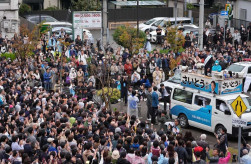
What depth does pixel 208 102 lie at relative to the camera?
21781 millimetres

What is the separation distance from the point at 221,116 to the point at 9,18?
73.7 feet

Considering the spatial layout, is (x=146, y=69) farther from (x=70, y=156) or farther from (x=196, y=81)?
(x=70, y=156)

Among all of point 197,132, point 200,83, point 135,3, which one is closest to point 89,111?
point 200,83

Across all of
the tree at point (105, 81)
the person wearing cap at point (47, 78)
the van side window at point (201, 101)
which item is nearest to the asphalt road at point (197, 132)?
the tree at point (105, 81)

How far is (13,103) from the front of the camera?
21094mm

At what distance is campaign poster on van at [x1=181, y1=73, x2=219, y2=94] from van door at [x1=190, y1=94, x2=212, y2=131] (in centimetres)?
35

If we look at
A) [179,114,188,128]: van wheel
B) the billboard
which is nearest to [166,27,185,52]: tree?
the billboard

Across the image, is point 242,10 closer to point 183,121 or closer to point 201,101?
point 183,121

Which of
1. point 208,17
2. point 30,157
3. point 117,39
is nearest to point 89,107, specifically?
point 30,157

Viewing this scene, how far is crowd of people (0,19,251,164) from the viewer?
15.7 m

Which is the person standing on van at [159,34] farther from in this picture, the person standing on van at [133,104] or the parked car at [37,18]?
the person standing on van at [133,104]

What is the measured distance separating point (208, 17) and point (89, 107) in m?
29.3

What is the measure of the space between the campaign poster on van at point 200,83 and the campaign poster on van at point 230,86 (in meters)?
0.24

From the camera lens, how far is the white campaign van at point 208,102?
21.0 meters
